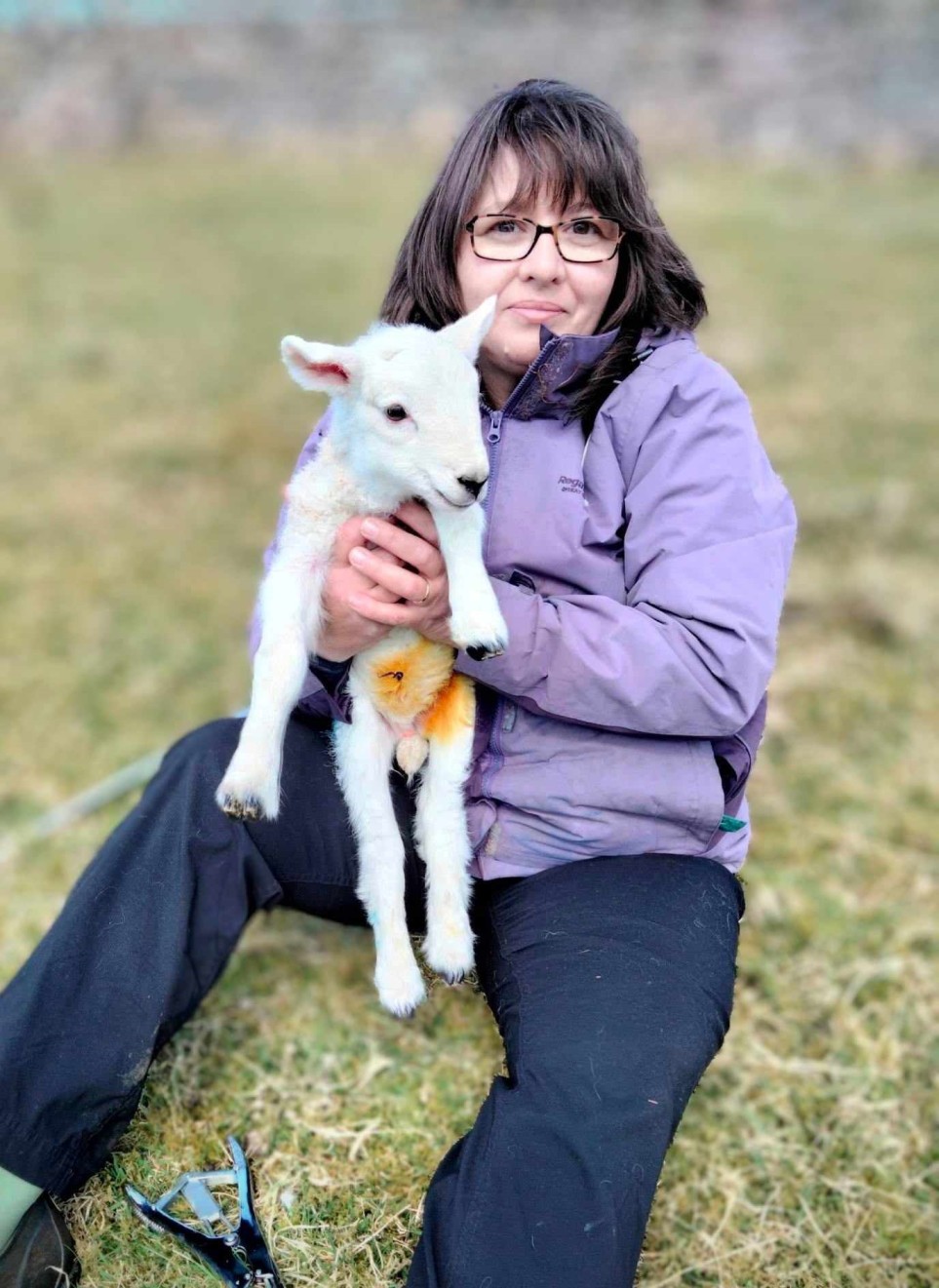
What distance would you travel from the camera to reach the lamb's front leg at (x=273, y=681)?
1821mm

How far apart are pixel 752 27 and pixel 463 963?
1705 cm

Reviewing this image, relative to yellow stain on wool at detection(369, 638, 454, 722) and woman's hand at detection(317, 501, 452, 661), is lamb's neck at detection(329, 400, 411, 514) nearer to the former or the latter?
woman's hand at detection(317, 501, 452, 661)

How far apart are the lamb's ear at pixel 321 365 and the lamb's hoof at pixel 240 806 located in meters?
0.63

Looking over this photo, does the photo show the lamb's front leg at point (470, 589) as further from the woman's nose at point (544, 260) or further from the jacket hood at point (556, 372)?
the woman's nose at point (544, 260)

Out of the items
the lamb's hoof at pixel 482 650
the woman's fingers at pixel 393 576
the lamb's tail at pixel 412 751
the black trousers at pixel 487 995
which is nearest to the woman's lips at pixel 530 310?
the woman's fingers at pixel 393 576

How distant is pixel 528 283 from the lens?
2.08 m

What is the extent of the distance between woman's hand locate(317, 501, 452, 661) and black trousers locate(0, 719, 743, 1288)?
1.18ft

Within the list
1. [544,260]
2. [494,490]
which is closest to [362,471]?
[494,490]

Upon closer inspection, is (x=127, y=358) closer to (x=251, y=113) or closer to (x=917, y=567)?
(x=917, y=567)

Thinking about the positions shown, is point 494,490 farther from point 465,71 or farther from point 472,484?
point 465,71

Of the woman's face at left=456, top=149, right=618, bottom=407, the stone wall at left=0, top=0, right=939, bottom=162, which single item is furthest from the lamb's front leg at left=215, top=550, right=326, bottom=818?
the stone wall at left=0, top=0, right=939, bottom=162

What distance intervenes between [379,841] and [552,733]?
0.35 m

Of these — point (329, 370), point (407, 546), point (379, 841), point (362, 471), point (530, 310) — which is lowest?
point (379, 841)

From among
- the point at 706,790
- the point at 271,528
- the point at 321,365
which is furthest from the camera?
the point at 271,528
